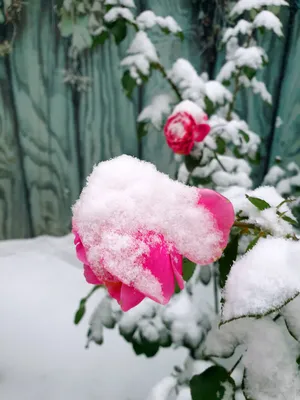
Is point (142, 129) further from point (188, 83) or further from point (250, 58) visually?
point (250, 58)

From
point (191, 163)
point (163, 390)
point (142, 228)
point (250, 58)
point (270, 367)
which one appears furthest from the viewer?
point (250, 58)

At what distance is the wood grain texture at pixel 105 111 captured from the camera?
1.35 meters

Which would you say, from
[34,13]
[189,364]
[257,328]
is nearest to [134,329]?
[189,364]

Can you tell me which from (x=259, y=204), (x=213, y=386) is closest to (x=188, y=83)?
(x=259, y=204)

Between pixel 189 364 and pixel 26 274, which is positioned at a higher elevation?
pixel 189 364

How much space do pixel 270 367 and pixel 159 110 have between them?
3.05 feet

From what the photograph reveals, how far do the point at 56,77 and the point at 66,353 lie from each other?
0.90 meters

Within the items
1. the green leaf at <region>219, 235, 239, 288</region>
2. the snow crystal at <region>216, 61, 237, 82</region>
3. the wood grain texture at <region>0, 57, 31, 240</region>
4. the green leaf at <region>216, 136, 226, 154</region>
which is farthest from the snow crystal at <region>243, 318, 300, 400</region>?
the wood grain texture at <region>0, 57, 31, 240</region>

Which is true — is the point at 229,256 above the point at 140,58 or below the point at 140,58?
below

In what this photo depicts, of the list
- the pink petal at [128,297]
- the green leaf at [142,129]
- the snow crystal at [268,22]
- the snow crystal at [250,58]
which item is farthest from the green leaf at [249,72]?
the pink petal at [128,297]

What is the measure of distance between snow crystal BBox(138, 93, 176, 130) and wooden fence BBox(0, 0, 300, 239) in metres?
0.16

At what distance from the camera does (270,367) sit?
41 cm

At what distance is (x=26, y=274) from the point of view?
4.82 ft

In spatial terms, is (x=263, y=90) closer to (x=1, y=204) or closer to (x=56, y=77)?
(x=56, y=77)
